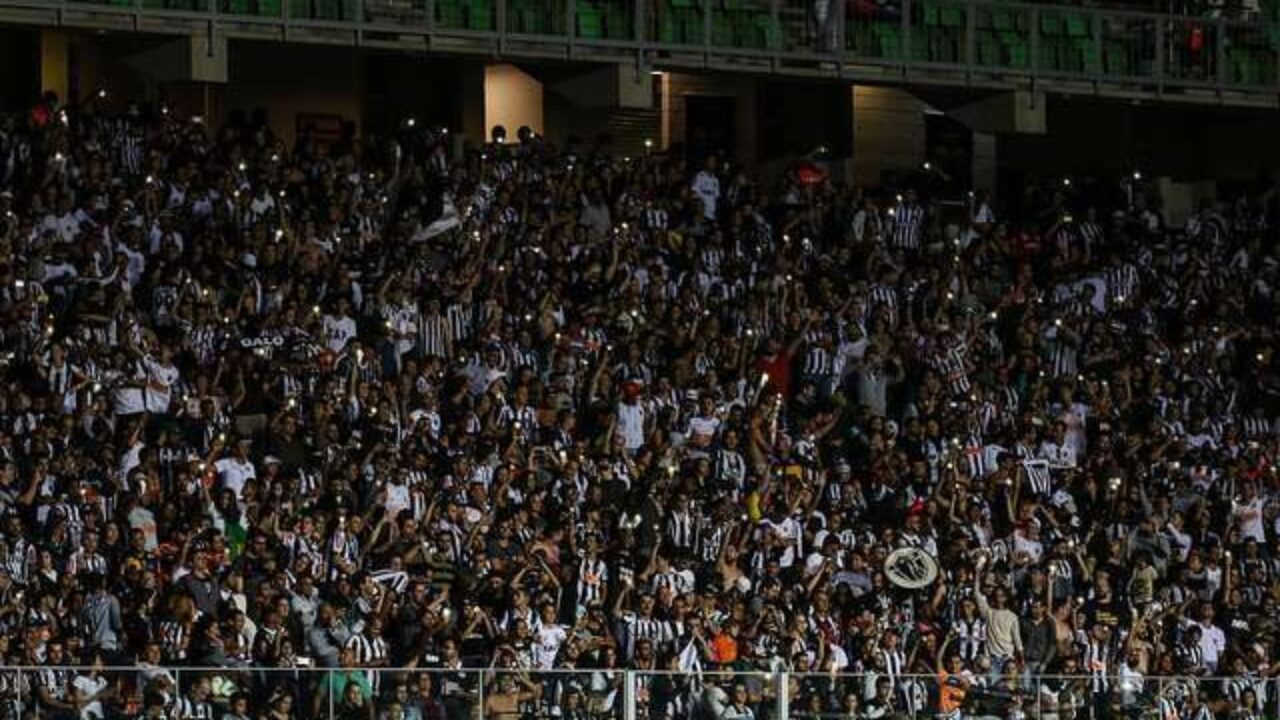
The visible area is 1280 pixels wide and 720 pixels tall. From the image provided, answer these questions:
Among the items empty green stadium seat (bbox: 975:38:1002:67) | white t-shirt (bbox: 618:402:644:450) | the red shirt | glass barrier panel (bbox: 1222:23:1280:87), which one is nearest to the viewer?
white t-shirt (bbox: 618:402:644:450)

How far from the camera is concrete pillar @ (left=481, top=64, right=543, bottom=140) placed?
36.1 metres

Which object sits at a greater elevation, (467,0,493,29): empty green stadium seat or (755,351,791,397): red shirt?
(467,0,493,29): empty green stadium seat

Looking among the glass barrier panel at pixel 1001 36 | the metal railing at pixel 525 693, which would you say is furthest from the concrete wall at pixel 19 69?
the metal railing at pixel 525 693

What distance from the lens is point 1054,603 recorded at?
28.4 metres

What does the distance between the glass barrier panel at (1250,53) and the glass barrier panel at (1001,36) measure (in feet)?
7.96

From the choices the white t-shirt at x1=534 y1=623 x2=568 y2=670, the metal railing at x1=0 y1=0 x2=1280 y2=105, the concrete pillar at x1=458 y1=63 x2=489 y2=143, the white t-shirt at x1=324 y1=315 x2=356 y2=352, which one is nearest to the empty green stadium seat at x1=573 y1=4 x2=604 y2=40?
the metal railing at x1=0 y1=0 x2=1280 y2=105

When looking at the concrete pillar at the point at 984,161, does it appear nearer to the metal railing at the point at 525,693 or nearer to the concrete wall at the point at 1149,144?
the concrete wall at the point at 1149,144

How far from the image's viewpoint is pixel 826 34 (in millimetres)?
33156

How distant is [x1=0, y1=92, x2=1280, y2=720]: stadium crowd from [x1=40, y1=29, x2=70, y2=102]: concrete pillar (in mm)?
2931

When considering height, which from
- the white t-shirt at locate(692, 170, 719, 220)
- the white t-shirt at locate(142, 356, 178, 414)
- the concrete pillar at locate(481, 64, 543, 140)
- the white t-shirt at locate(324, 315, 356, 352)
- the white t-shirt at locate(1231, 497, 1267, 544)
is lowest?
the white t-shirt at locate(1231, 497, 1267, 544)

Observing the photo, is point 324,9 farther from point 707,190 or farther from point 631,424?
point 631,424

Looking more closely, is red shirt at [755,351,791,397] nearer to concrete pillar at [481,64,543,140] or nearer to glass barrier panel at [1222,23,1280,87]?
concrete pillar at [481,64,543,140]

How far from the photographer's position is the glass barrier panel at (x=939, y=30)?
3391 centimetres

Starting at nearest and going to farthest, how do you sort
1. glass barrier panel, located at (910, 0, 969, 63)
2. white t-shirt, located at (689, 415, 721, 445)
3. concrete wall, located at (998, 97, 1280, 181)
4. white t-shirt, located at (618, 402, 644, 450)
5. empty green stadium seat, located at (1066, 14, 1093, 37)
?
white t-shirt, located at (618, 402, 644, 450) → white t-shirt, located at (689, 415, 721, 445) → glass barrier panel, located at (910, 0, 969, 63) → empty green stadium seat, located at (1066, 14, 1093, 37) → concrete wall, located at (998, 97, 1280, 181)
